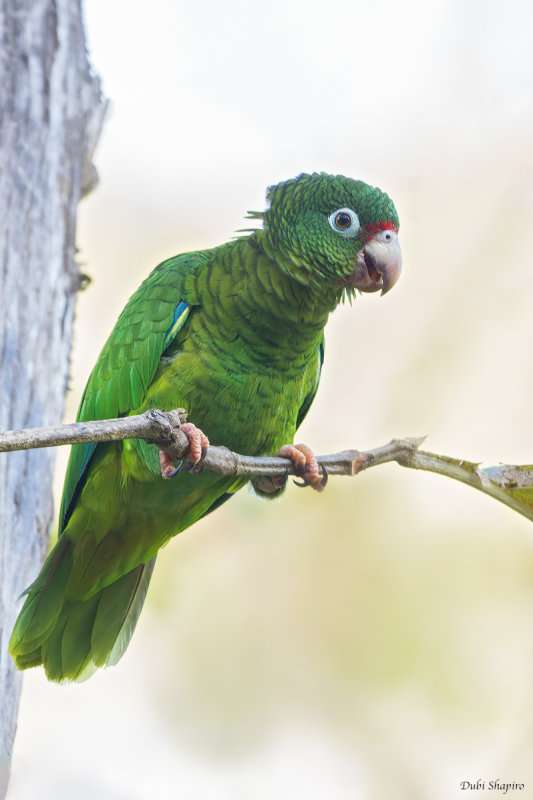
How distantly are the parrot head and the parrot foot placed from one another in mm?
Answer: 651

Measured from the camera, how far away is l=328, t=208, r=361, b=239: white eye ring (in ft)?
9.44

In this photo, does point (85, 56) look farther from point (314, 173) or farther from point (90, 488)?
point (90, 488)

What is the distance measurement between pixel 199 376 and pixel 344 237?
765 mm

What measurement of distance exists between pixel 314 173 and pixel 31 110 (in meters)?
1.26

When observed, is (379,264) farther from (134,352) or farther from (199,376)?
(134,352)

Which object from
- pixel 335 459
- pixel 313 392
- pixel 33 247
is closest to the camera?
pixel 335 459

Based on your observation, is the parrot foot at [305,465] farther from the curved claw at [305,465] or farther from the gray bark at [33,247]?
the gray bark at [33,247]

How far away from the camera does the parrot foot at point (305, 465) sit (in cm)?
276

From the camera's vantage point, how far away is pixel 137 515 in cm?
310

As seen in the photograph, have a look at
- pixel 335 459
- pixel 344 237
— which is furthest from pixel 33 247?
pixel 335 459

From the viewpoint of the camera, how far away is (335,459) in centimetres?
228

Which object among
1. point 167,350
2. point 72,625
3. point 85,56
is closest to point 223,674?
point 72,625

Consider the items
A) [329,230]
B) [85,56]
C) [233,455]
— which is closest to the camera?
[233,455]

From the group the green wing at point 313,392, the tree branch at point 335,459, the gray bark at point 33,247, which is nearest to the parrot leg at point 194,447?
the tree branch at point 335,459
